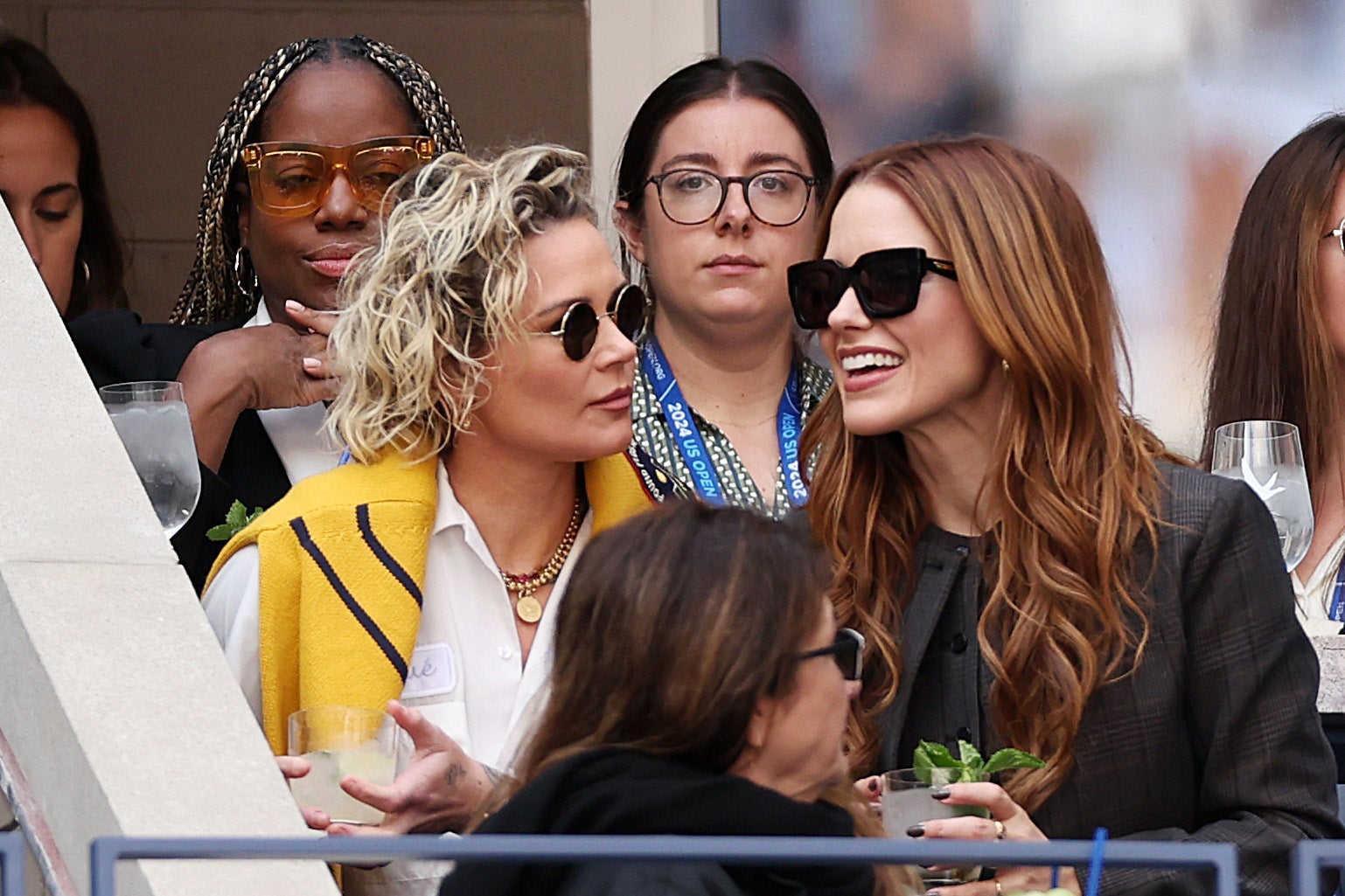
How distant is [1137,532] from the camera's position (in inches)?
130

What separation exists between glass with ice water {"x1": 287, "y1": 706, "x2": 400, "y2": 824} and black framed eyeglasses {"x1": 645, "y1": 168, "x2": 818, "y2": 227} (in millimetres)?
1745

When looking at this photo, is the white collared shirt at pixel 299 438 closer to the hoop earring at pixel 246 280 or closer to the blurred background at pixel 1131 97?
the hoop earring at pixel 246 280

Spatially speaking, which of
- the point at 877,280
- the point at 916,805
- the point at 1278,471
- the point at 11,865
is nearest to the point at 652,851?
the point at 11,865

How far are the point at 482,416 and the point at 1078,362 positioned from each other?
102 centimetres

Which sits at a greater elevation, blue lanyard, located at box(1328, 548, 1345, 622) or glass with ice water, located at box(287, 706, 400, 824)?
glass with ice water, located at box(287, 706, 400, 824)

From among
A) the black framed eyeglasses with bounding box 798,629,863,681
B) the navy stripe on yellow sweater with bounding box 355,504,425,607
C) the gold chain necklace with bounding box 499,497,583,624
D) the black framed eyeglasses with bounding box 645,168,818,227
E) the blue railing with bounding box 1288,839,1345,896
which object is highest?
the black framed eyeglasses with bounding box 645,168,818,227

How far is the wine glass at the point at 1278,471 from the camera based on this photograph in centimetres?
400

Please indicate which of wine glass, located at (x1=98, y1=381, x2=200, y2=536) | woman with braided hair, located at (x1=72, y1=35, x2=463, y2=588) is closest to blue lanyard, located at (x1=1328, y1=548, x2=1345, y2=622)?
woman with braided hair, located at (x1=72, y1=35, x2=463, y2=588)

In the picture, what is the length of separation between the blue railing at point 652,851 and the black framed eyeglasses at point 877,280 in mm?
1440

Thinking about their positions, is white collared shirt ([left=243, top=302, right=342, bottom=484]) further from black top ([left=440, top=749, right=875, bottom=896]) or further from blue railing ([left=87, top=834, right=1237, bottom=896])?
blue railing ([left=87, top=834, right=1237, bottom=896])

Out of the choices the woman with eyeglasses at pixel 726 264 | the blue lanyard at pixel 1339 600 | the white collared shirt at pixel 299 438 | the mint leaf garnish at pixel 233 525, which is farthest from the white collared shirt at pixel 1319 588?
the mint leaf garnish at pixel 233 525

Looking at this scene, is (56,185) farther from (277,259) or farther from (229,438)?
(229,438)

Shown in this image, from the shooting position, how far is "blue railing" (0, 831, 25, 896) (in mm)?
1992

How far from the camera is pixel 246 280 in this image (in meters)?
4.73
